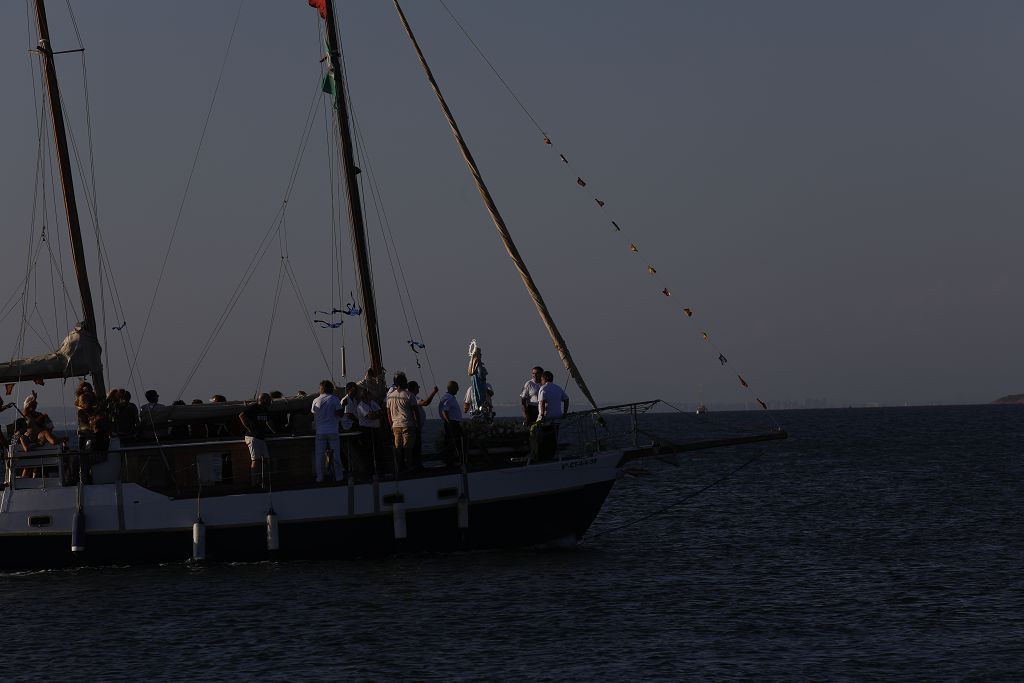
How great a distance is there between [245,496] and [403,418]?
383 centimetres

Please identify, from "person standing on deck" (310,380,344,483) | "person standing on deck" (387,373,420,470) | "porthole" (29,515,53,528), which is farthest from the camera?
"porthole" (29,515,53,528)

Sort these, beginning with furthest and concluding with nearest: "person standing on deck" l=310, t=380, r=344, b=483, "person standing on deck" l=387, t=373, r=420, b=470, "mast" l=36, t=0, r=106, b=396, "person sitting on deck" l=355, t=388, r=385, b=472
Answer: "mast" l=36, t=0, r=106, b=396
"person sitting on deck" l=355, t=388, r=385, b=472
"person standing on deck" l=387, t=373, r=420, b=470
"person standing on deck" l=310, t=380, r=344, b=483

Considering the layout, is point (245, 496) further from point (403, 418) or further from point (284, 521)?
point (403, 418)

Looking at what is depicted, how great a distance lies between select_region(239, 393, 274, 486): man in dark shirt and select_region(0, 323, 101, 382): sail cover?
14.3 ft

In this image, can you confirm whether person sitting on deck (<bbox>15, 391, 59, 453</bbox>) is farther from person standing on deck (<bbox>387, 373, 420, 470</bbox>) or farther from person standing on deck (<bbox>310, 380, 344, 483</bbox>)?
person standing on deck (<bbox>387, 373, 420, 470</bbox>)

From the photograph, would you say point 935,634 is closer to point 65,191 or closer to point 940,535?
point 940,535

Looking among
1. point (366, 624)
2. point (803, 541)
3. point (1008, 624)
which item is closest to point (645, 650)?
point (366, 624)

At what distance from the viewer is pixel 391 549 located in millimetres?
29203

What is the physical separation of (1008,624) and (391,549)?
12881mm

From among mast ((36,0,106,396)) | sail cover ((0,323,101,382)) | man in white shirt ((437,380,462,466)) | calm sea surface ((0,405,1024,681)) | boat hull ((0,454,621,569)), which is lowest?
calm sea surface ((0,405,1024,681))

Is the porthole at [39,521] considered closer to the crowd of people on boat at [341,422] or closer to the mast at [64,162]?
the crowd of people on boat at [341,422]

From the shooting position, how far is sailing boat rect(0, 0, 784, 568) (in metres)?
28.6

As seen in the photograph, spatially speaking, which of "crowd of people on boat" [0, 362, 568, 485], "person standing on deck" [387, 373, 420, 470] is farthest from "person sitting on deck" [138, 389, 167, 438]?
"person standing on deck" [387, 373, 420, 470]

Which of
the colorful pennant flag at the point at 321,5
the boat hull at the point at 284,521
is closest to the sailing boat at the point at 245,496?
the boat hull at the point at 284,521
